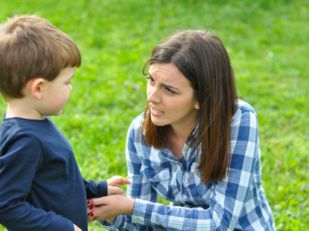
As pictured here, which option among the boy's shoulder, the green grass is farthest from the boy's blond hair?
the green grass

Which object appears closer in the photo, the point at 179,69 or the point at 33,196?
the point at 33,196

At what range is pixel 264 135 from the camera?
543 centimetres

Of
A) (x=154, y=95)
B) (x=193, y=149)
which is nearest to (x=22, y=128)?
(x=154, y=95)

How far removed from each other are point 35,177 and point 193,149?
1024 millimetres

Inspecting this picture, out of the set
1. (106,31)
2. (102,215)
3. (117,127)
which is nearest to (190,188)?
(102,215)

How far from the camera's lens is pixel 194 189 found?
341cm

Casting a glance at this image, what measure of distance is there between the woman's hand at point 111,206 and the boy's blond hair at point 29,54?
2.53 ft

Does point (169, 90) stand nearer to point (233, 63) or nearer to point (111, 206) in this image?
point (111, 206)

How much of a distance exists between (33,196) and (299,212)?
2263 millimetres

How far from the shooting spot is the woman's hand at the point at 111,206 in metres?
3.08

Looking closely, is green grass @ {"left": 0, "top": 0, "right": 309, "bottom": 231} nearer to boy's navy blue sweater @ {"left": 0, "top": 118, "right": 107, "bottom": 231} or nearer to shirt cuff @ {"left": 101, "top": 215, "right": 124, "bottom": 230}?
shirt cuff @ {"left": 101, "top": 215, "right": 124, "bottom": 230}

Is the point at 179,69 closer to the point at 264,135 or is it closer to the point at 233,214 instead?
the point at 233,214

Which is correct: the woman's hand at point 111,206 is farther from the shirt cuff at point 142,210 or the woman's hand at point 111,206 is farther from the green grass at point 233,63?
the green grass at point 233,63

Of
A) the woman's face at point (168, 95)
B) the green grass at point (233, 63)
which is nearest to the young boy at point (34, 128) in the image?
the woman's face at point (168, 95)
